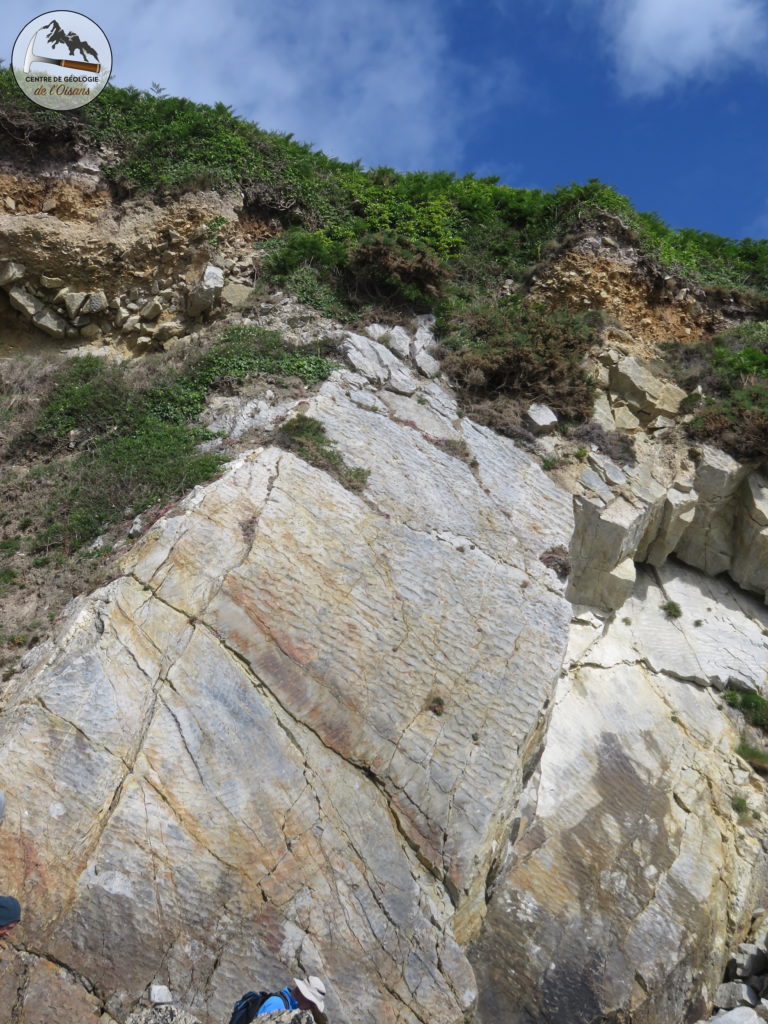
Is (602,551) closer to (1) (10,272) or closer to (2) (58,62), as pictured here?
(1) (10,272)

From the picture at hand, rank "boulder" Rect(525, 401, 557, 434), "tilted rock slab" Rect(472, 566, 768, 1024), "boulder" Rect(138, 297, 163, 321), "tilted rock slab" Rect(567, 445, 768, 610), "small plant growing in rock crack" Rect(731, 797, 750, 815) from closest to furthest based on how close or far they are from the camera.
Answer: "tilted rock slab" Rect(472, 566, 768, 1024) < "small plant growing in rock crack" Rect(731, 797, 750, 815) < "tilted rock slab" Rect(567, 445, 768, 610) < "boulder" Rect(525, 401, 557, 434) < "boulder" Rect(138, 297, 163, 321)

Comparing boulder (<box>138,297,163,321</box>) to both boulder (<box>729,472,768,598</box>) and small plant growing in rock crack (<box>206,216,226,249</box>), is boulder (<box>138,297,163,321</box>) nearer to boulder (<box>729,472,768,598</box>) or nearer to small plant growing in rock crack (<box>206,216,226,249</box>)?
small plant growing in rock crack (<box>206,216,226,249</box>)

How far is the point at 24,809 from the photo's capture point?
5.40 m

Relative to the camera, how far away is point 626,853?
8.55 meters

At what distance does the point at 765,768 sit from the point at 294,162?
596 inches

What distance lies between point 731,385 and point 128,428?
37.2 ft

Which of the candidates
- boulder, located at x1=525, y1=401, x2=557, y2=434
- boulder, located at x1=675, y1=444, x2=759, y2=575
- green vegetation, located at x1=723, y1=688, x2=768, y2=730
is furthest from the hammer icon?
green vegetation, located at x1=723, y1=688, x2=768, y2=730

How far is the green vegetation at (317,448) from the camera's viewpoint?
916 cm

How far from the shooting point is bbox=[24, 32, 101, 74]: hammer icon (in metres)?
12.8

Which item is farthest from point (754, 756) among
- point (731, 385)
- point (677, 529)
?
point (731, 385)

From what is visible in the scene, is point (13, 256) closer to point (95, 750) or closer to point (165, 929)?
point (95, 750)

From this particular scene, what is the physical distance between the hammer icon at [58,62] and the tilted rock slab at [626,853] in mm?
14462

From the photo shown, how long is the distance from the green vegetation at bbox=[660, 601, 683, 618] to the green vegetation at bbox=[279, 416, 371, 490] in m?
6.43

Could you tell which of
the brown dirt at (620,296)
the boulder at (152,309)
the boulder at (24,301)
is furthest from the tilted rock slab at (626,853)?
the boulder at (24,301)
